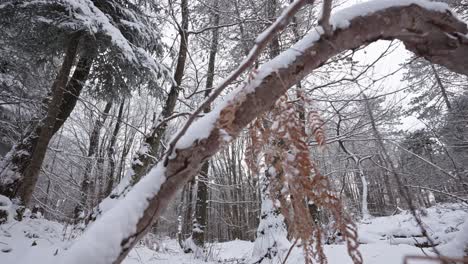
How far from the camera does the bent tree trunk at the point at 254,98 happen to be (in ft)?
3.14

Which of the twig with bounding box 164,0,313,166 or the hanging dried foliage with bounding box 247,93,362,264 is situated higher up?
the twig with bounding box 164,0,313,166

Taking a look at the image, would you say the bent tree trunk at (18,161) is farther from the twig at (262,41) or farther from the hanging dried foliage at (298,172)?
the twig at (262,41)

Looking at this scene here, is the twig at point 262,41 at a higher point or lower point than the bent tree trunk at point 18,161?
lower

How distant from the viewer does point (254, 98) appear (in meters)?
1.04

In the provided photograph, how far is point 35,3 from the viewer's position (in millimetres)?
4547

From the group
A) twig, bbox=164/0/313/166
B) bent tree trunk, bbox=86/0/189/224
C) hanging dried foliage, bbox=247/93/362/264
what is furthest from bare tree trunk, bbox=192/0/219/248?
twig, bbox=164/0/313/166

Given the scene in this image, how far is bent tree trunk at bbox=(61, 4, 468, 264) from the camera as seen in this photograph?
96 cm

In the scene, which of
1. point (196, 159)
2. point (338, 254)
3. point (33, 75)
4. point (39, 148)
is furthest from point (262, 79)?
point (33, 75)

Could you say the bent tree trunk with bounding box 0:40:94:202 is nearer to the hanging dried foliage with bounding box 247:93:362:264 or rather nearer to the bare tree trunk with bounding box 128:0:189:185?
the bare tree trunk with bounding box 128:0:189:185

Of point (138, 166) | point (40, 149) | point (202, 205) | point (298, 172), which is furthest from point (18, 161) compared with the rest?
point (298, 172)

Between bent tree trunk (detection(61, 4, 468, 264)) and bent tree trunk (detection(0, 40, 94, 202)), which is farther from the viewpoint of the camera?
bent tree trunk (detection(0, 40, 94, 202))

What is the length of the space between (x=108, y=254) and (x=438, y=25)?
1.65m

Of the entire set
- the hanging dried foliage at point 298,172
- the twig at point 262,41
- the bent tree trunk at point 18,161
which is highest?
the bent tree trunk at point 18,161

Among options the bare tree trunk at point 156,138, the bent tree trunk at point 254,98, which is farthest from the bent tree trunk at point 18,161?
the bent tree trunk at point 254,98
